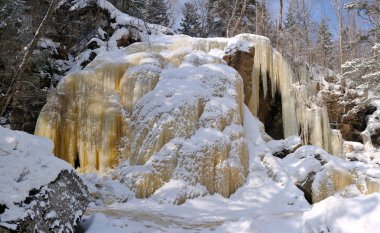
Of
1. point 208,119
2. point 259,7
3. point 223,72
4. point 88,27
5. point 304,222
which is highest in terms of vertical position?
point 259,7

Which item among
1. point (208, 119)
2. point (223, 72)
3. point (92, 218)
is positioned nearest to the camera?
point (92, 218)

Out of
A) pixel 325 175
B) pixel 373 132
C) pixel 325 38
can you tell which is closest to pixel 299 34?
pixel 325 38

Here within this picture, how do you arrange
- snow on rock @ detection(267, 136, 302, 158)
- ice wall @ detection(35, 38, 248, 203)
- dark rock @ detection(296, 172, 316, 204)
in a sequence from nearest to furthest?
ice wall @ detection(35, 38, 248, 203)
dark rock @ detection(296, 172, 316, 204)
snow on rock @ detection(267, 136, 302, 158)

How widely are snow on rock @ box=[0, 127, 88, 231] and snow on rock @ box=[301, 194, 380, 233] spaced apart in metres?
2.70

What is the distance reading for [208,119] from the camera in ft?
32.7

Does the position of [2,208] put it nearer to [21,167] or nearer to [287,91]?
[21,167]

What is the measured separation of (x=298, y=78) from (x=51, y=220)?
14831mm

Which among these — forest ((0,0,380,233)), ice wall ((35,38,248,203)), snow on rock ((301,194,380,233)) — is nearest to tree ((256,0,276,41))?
forest ((0,0,380,233))

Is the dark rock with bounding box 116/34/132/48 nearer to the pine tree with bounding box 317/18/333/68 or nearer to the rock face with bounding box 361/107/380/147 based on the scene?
the rock face with bounding box 361/107/380/147

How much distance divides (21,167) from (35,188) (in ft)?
1.06

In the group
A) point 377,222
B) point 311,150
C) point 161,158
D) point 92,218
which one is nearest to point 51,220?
point 92,218

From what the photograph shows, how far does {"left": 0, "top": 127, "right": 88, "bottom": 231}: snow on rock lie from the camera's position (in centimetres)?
399

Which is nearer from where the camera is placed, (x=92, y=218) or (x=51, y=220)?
(x=51, y=220)

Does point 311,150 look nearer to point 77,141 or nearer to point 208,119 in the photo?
point 208,119
